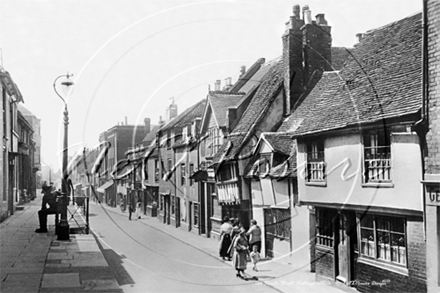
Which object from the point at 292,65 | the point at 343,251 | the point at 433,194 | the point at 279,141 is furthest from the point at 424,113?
the point at 292,65

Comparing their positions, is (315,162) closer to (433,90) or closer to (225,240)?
(433,90)

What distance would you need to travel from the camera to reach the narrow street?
13952mm

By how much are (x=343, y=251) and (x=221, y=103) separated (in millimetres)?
13668

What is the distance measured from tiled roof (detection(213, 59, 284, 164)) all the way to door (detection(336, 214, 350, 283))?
8.03m

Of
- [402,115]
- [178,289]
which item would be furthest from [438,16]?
[178,289]

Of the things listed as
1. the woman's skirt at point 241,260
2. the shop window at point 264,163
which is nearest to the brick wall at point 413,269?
the woman's skirt at point 241,260

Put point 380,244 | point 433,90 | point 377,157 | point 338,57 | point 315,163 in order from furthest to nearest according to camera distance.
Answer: point 338,57 → point 315,163 → point 380,244 → point 377,157 → point 433,90

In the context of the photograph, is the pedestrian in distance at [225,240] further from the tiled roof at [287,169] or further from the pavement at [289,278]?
the tiled roof at [287,169]

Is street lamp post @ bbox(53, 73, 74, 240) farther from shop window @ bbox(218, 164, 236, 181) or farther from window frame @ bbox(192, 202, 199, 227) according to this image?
window frame @ bbox(192, 202, 199, 227)

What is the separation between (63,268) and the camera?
36.6ft

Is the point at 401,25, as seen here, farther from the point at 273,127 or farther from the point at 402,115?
the point at 273,127

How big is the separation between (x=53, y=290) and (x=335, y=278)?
899cm

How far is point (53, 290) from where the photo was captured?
29.5 ft

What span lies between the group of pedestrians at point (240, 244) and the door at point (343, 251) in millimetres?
3034
